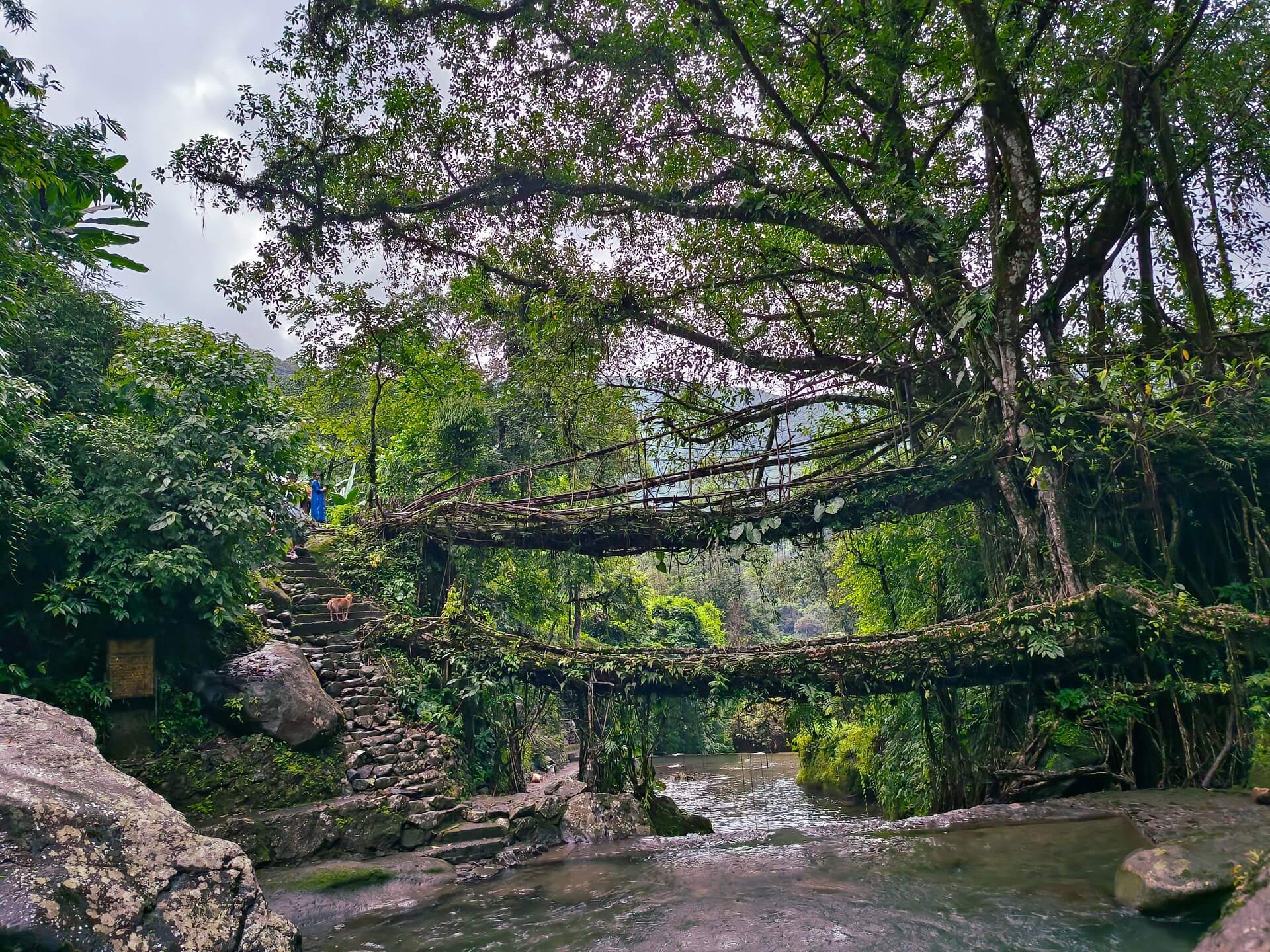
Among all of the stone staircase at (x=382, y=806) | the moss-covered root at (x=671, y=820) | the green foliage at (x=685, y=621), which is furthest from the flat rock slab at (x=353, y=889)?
the green foliage at (x=685, y=621)

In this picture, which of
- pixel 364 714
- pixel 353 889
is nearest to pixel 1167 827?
pixel 353 889

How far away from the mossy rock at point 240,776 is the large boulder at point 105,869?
2.73m

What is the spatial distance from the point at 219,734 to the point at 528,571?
6.89 m

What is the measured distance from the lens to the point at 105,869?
3.33 meters

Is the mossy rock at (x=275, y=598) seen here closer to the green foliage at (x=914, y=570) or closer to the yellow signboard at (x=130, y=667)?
the yellow signboard at (x=130, y=667)

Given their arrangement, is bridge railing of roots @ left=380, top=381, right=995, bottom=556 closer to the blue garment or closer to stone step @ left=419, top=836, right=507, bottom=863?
stone step @ left=419, top=836, right=507, bottom=863

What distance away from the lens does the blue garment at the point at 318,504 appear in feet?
Result: 46.5

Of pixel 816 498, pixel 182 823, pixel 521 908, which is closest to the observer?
pixel 182 823

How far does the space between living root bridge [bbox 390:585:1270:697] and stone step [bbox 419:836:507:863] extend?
2.27 meters

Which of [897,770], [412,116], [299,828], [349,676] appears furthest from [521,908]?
[412,116]

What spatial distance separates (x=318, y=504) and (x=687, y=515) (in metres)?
9.38

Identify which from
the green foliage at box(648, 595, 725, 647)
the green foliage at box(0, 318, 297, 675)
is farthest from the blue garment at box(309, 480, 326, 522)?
the green foliage at box(648, 595, 725, 647)

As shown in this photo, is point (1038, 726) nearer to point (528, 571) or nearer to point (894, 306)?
point (894, 306)

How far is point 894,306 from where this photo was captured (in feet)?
29.3
